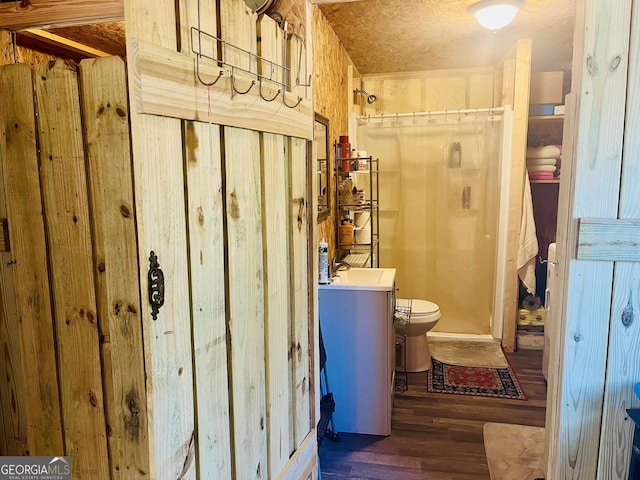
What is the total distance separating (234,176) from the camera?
1.15 m

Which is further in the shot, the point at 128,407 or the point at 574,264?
the point at 574,264

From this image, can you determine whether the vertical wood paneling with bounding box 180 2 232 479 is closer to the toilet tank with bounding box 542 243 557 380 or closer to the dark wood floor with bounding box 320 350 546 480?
the dark wood floor with bounding box 320 350 546 480

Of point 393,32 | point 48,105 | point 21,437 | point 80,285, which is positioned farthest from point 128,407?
point 393,32

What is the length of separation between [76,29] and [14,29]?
2.35 feet

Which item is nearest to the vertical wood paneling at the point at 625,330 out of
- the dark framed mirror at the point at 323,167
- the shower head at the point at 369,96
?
the dark framed mirror at the point at 323,167

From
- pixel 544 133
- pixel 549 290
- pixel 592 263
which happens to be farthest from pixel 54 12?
pixel 544 133

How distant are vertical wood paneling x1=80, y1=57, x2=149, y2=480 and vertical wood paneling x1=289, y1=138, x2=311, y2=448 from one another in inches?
19.6

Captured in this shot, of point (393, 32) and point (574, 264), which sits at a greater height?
point (393, 32)

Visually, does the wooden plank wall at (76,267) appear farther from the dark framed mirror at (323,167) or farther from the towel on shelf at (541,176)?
the towel on shelf at (541,176)

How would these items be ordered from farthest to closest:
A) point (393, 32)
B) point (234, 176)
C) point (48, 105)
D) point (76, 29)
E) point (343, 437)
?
1. point (393, 32)
2. point (343, 437)
3. point (76, 29)
4. point (48, 105)
5. point (234, 176)

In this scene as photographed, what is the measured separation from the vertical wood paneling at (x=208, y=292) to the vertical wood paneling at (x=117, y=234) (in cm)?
23

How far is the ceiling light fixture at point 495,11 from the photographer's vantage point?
2.54 meters

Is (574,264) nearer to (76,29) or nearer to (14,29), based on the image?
(14,29)

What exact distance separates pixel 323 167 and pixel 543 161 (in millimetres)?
1987
